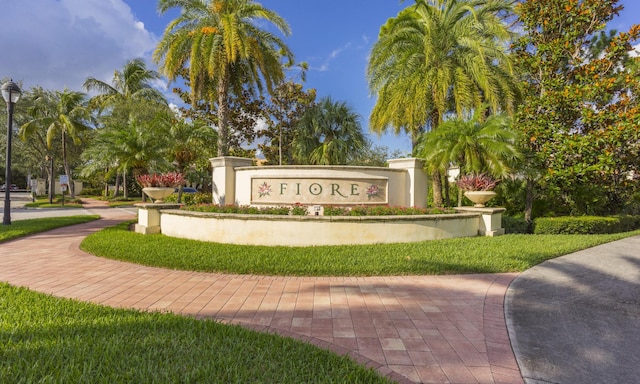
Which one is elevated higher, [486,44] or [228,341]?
[486,44]

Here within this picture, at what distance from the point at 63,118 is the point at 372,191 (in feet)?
99.4

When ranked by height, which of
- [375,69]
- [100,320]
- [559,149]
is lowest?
[100,320]

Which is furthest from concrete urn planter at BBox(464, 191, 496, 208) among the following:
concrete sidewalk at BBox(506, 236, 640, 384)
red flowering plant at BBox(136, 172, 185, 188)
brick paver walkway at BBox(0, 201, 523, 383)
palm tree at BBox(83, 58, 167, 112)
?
palm tree at BBox(83, 58, 167, 112)

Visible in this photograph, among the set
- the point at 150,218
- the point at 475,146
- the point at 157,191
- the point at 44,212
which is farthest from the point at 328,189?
the point at 44,212

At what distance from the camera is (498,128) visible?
11.0m

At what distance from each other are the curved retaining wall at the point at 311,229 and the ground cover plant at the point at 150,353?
4.31 m

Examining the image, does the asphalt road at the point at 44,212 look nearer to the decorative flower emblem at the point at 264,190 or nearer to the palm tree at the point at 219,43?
the palm tree at the point at 219,43

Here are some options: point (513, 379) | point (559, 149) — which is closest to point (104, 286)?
point (513, 379)

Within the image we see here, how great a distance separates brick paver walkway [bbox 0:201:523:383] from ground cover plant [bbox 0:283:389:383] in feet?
1.33

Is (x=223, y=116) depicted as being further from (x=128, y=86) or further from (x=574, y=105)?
(x=128, y=86)

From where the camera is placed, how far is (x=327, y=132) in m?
23.0

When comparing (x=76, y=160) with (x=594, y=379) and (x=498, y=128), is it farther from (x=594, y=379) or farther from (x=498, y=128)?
(x=594, y=379)

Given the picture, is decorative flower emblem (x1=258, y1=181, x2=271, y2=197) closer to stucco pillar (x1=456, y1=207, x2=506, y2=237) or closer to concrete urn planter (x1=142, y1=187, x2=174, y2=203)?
concrete urn planter (x1=142, y1=187, x2=174, y2=203)

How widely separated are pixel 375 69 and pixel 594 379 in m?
13.6
